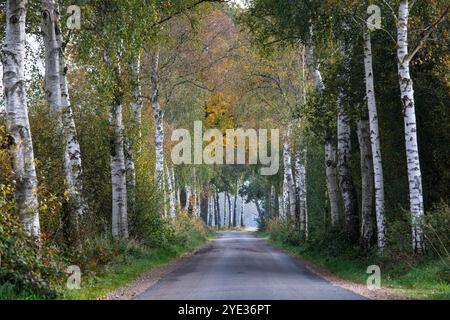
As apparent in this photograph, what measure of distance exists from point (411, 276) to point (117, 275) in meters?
7.79

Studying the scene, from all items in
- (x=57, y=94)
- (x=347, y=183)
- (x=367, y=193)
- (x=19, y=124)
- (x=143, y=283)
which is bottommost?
(x=143, y=283)

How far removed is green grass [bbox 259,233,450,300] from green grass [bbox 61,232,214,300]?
625 cm

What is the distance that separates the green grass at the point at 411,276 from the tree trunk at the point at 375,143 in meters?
1.20

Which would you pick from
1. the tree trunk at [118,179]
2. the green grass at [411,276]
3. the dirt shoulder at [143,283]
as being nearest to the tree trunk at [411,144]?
the green grass at [411,276]

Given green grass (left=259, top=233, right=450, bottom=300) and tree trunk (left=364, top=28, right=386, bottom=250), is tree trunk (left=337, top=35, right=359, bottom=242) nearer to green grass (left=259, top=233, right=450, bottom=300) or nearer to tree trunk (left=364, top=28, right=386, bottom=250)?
green grass (left=259, top=233, right=450, bottom=300)

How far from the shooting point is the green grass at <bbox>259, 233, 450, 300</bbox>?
50.3 feet

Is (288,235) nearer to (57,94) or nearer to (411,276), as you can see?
(411,276)

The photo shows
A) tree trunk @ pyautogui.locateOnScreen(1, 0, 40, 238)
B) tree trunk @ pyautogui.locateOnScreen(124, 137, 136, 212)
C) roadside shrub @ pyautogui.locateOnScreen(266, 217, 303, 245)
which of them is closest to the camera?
tree trunk @ pyautogui.locateOnScreen(1, 0, 40, 238)

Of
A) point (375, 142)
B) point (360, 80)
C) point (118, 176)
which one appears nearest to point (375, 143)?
point (375, 142)

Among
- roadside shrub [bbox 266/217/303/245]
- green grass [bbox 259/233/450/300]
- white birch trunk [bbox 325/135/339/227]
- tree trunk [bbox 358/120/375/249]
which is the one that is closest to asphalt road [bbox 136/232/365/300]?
green grass [bbox 259/233/450/300]

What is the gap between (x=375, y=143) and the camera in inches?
856

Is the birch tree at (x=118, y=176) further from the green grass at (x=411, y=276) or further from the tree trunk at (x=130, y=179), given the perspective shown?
the green grass at (x=411, y=276)
